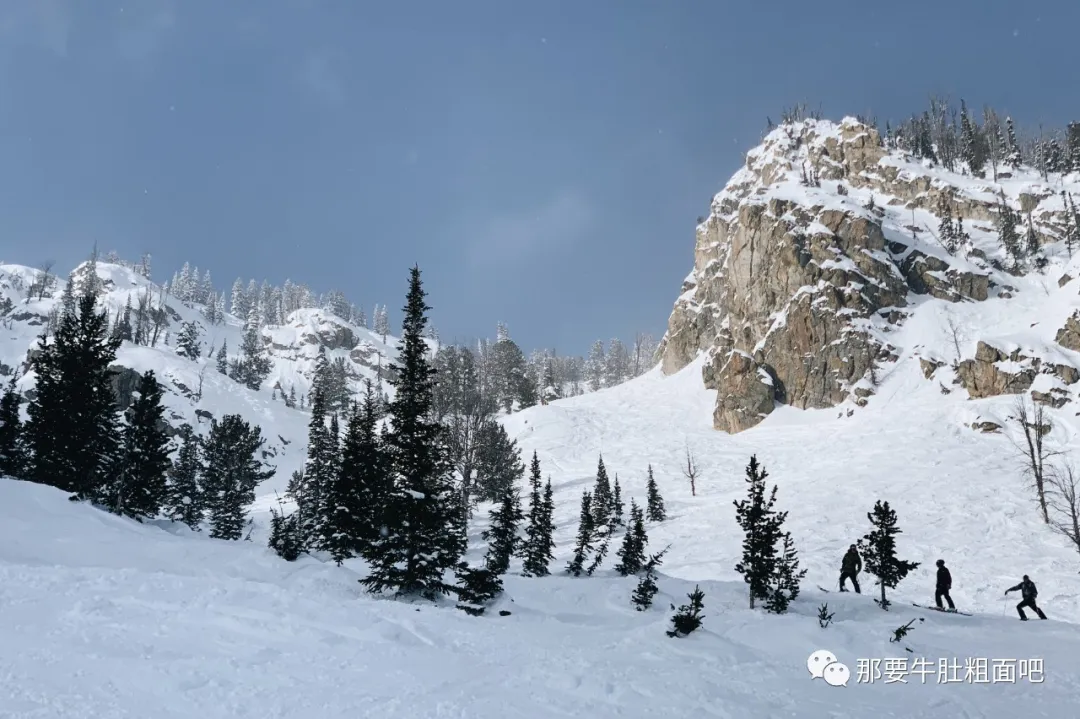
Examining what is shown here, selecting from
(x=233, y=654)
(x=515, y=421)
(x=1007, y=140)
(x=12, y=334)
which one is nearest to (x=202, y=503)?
(x=515, y=421)

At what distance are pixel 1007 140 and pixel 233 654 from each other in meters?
162

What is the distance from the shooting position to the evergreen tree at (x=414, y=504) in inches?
652

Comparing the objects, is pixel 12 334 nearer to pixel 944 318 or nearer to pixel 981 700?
pixel 981 700

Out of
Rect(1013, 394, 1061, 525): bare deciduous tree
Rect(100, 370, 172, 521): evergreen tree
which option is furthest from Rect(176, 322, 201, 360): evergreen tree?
Rect(1013, 394, 1061, 525): bare deciduous tree

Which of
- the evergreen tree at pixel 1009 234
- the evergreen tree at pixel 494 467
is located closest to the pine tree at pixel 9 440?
the evergreen tree at pixel 494 467

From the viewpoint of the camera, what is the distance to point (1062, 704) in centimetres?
939

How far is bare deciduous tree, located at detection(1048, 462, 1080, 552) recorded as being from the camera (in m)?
29.7

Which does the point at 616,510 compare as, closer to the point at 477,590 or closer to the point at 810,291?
the point at 477,590

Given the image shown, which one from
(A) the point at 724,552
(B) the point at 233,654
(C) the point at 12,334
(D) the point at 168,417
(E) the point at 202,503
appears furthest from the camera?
(C) the point at 12,334

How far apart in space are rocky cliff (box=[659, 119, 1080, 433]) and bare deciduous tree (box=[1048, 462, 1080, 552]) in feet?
79.9

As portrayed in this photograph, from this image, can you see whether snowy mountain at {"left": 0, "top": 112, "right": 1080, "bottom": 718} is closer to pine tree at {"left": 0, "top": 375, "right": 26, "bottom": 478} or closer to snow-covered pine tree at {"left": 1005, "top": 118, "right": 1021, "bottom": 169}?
snow-covered pine tree at {"left": 1005, "top": 118, "right": 1021, "bottom": 169}

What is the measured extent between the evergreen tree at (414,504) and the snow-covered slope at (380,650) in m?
1.46

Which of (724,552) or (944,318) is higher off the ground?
(944,318)

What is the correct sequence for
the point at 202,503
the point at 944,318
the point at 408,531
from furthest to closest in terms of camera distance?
the point at 944,318 → the point at 202,503 → the point at 408,531
